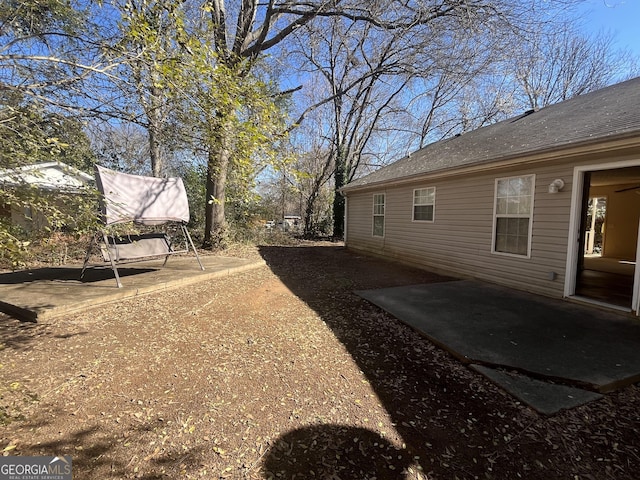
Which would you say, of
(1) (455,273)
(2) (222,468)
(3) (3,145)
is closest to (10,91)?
(3) (3,145)

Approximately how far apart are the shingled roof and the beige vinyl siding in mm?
422

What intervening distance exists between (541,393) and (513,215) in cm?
423

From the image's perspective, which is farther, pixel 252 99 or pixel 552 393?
pixel 252 99

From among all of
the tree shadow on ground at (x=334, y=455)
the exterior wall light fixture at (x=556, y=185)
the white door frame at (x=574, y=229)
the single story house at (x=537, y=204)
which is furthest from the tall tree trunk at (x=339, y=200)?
the tree shadow on ground at (x=334, y=455)

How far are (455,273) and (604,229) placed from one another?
260 inches

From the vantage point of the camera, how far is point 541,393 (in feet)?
8.12

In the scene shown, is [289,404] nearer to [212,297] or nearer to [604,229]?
[212,297]

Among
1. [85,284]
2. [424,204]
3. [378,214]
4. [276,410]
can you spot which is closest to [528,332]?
[276,410]

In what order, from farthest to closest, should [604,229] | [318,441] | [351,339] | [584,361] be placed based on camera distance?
[604,229]
[351,339]
[584,361]
[318,441]

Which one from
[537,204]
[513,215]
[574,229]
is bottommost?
[574,229]

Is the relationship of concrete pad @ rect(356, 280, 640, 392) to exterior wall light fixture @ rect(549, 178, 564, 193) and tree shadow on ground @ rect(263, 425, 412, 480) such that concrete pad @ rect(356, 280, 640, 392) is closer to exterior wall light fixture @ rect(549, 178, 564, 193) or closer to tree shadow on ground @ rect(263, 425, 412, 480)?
tree shadow on ground @ rect(263, 425, 412, 480)

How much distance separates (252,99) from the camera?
3.65 meters

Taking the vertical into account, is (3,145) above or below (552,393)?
above

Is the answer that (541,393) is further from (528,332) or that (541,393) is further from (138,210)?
(138,210)
